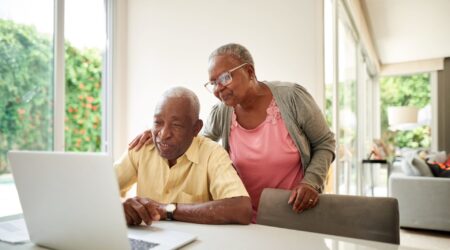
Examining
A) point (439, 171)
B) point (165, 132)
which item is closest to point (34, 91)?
point (165, 132)

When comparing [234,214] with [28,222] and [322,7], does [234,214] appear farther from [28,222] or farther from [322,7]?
[322,7]

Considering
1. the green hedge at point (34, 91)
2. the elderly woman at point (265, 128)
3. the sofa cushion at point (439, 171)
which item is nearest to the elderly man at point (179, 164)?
the elderly woman at point (265, 128)

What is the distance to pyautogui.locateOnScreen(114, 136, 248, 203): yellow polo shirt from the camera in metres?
1.31

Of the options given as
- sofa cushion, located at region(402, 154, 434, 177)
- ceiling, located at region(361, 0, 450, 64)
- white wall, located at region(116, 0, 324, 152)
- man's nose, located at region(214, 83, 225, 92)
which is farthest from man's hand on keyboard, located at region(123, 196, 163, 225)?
ceiling, located at region(361, 0, 450, 64)

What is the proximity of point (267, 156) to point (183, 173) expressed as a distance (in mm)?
406

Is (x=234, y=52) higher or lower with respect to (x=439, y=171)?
higher

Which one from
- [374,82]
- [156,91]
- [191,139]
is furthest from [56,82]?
[374,82]

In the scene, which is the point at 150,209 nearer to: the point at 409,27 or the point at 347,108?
the point at 347,108

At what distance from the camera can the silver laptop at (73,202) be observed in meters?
0.65

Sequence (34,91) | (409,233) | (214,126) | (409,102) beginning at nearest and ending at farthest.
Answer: (214,126) < (34,91) < (409,233) < (409,102)

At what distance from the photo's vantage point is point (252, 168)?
1533 mm

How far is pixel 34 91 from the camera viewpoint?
2152 mm

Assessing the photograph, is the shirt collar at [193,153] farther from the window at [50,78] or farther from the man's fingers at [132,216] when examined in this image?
the window at [50,78]

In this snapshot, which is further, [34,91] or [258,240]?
[34,91]
